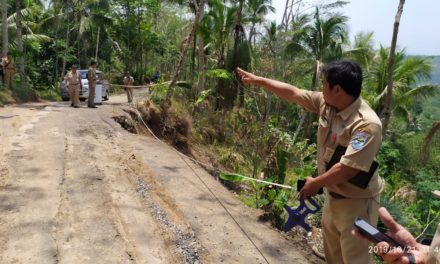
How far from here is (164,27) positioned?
42406mm

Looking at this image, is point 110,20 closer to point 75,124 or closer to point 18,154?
point 75,124

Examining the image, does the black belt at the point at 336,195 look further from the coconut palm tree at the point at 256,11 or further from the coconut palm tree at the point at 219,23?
the coconut palm tree at the point at 256,11

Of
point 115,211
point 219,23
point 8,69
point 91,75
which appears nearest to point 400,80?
point 219,23

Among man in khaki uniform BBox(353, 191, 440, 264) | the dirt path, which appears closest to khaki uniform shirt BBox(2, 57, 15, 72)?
the dirt path

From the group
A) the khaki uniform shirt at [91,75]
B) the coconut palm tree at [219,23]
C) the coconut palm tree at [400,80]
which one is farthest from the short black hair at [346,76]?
the coconut palm tree at [400,80]

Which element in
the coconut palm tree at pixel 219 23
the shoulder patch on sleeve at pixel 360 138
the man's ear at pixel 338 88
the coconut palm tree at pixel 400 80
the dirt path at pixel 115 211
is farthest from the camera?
the coconut palm tree at pixel 400 80

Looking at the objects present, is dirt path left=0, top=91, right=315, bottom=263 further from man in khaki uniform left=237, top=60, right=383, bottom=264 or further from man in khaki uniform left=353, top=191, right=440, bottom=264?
man in khaki uniform left=353, top=191, right=440, bottom=264

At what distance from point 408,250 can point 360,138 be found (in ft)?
3.54

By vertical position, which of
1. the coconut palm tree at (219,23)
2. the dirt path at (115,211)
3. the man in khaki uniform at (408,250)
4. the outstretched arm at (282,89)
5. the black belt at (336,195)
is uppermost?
the coconut palm tree at (219,23)

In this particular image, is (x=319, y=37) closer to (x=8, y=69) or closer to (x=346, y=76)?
(x=8, y=69)

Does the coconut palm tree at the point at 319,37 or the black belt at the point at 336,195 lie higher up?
the coconut palm tree at the point at 319,37

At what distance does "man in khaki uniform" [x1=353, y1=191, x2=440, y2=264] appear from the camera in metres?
1.65

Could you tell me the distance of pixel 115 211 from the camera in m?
4.77

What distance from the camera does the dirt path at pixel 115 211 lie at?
397cm
